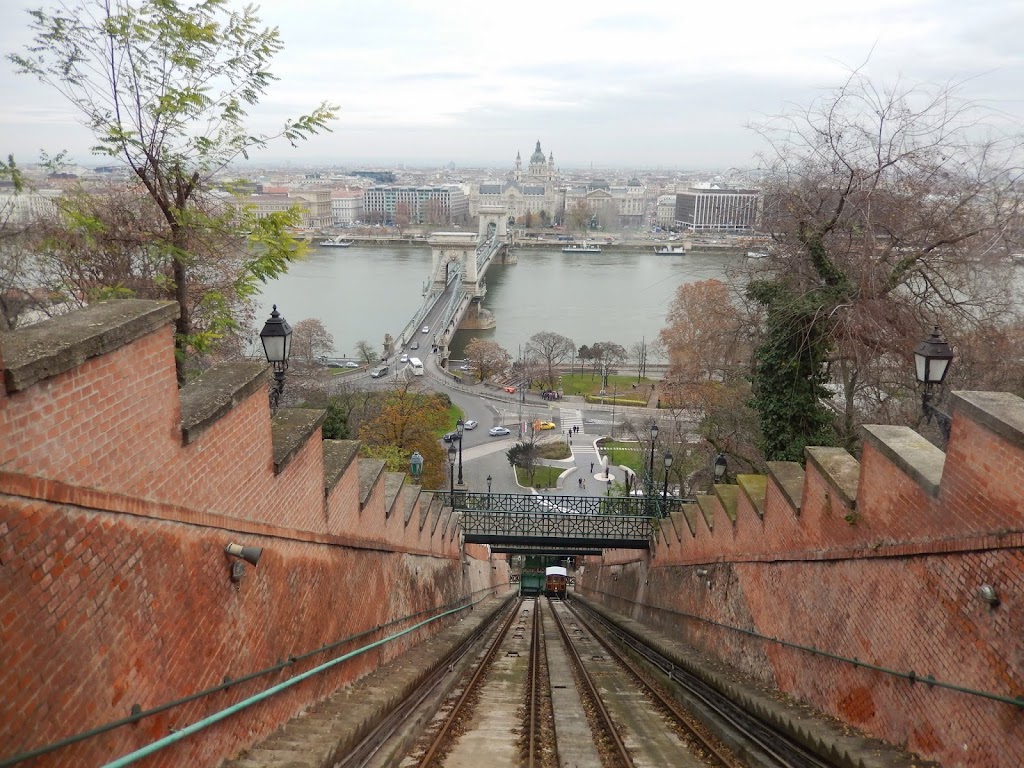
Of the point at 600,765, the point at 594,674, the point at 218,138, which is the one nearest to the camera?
the point at 600,765

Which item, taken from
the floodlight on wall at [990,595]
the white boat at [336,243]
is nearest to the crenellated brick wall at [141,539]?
the floodlight on wall at [990,595]

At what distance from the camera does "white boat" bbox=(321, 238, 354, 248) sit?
134875 mm

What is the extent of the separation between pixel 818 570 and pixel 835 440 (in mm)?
4956

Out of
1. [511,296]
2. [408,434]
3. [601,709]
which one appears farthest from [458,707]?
[511,296]

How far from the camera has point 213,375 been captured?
5.04 m

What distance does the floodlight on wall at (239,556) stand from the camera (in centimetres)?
461

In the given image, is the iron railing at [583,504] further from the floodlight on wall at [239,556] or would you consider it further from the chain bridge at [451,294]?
the chain bridge at [451,294]

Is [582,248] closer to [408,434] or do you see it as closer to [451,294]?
[451,294]

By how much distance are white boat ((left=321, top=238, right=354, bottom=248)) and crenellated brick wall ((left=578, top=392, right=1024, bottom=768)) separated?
133 metres

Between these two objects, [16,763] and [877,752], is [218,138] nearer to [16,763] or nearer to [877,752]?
[16,763]

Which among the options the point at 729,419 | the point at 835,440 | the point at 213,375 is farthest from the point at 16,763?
the point at 729,419

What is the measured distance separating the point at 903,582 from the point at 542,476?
3134 cm

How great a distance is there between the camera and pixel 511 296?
302 ft

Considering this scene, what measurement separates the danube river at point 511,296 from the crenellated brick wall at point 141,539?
47.6 m
